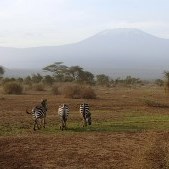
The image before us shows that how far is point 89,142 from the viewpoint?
19.2m

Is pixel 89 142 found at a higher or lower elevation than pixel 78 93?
lower

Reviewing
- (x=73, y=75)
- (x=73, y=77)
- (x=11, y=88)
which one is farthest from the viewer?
(x=73, y=75)

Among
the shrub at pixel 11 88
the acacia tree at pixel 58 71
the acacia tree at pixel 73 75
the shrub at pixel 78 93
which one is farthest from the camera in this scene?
the acacia tree at pixel 58 71

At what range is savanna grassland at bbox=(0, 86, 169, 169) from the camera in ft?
51.0

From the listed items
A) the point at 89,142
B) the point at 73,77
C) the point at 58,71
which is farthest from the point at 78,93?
the point at 58,71

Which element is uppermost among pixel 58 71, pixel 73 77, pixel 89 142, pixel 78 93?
pixel 58 71

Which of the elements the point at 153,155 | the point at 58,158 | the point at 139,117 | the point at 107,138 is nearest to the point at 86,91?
the point at 139,117

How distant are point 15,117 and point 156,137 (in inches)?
406

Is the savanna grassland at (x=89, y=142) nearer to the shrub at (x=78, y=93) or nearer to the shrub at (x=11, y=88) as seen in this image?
the shrub at (x=78, y=93)

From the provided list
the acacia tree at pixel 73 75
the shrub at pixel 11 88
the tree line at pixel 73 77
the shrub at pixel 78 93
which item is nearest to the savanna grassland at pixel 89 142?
the shrub at pixel 78 93

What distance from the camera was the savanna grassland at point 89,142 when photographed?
1555cm

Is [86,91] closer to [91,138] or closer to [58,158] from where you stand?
[91,138]

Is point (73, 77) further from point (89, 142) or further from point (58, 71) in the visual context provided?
point (89, 142)

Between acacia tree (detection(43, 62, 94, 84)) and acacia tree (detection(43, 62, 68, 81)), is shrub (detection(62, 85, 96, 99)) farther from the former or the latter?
acacia tree (detection(43, 62, 68, 81))
